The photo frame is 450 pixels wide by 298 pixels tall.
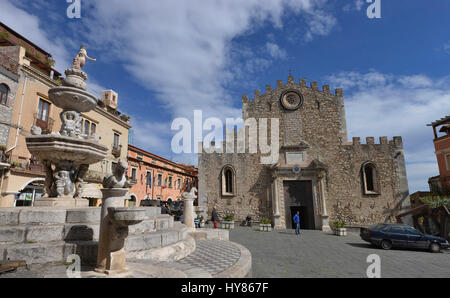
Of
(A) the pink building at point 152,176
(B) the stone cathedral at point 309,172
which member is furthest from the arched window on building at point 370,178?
(A) the pink building at point 152,176

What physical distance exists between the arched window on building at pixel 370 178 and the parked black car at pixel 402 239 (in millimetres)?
7423

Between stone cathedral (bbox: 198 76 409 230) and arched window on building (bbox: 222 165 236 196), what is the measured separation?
3.2 inches

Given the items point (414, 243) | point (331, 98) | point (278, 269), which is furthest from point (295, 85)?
point (278, 269)

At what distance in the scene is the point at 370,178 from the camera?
1816 cm

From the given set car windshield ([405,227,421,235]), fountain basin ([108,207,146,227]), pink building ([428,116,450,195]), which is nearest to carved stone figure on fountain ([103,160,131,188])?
fountain basin ([108,207,146,227])

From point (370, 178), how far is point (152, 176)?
71.9 feet

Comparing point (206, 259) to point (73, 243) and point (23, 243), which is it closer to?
point (73, 243)

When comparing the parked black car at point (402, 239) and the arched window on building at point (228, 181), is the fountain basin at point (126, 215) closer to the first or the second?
the parked black car at point (402, 239)

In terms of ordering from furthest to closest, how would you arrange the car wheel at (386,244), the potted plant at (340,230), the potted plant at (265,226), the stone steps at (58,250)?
the potted plant at (265,226)
the potted plant at (340,230)
the car wheel at (386,244)
the stone steps at (58,250)

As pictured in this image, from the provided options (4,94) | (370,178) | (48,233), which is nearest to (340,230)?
(370,178)

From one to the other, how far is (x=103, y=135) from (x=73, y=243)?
18.9 metres

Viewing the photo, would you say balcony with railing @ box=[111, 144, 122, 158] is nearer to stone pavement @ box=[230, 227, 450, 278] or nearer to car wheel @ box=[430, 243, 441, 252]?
stone pavement @ box=[230, 227, 450, 278]

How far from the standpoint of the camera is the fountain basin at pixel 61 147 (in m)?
5.62

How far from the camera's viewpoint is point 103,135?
822 inches
